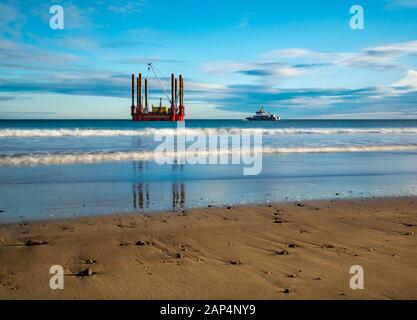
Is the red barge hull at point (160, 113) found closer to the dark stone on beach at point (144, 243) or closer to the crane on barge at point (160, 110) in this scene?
the crane on barge at point (160, 110)

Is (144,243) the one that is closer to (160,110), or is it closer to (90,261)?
(90,261)

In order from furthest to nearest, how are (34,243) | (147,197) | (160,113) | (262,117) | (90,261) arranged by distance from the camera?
(262,117) → (160,113) → (147,197) → (34,243) → (90,261)

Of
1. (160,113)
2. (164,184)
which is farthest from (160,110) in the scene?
(164,184)

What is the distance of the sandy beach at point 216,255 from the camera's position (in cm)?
406

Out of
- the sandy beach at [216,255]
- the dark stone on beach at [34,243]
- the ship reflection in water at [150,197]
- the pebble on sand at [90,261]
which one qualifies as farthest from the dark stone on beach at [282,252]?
the dark stone on beach at [34,243]

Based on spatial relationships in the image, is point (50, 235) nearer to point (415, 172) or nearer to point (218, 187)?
point (218, 187)

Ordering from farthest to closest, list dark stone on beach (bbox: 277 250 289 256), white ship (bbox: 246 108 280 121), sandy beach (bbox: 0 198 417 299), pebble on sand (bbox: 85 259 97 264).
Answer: white ship (bbox: 246 108 280 121) < dark stone on beach (bbox: 277 250 289 256) < pebble on sand (bbox: 85 259 97 264) < sandy beach (bbox: 0 198 417 299)

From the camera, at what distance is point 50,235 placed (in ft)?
19.5

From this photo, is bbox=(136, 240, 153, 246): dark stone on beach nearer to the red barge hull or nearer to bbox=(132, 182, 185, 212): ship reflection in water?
bbox=(132, 182, 185, 212): ship reflection in water

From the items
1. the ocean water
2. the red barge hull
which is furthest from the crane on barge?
the ocean water

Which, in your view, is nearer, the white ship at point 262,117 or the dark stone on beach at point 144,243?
the dark stone on beach at point 144,243

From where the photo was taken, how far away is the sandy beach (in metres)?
4.06

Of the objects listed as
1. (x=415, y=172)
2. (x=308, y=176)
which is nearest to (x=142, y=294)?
(x=308, y=176)

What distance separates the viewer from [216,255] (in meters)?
5.20
